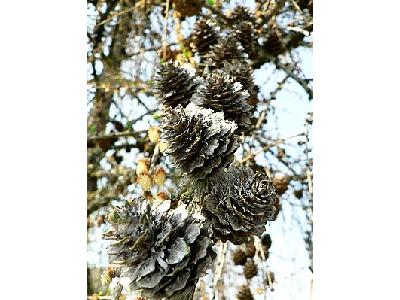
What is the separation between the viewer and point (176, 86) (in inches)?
27.1

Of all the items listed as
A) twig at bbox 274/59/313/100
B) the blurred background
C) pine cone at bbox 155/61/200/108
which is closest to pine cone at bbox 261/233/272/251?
the blurred background

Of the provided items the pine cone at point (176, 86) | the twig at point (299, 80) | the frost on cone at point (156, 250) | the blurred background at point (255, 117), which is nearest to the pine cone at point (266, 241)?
the blurred background at point (255, 117)

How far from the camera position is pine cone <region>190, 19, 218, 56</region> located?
868mm

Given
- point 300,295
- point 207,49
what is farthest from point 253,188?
point 300,295

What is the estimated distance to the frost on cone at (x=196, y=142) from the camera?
0.54 m

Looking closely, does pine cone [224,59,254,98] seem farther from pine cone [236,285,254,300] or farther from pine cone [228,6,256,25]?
pine cone [236,285,254,300]

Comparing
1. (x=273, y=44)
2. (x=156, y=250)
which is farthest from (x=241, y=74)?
(x=273, y=44)

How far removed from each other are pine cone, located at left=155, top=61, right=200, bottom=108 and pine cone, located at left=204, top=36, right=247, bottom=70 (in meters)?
0.14

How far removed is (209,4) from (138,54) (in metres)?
0.43

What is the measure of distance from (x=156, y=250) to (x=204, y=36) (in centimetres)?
48

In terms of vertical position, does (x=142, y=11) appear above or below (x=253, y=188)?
above
